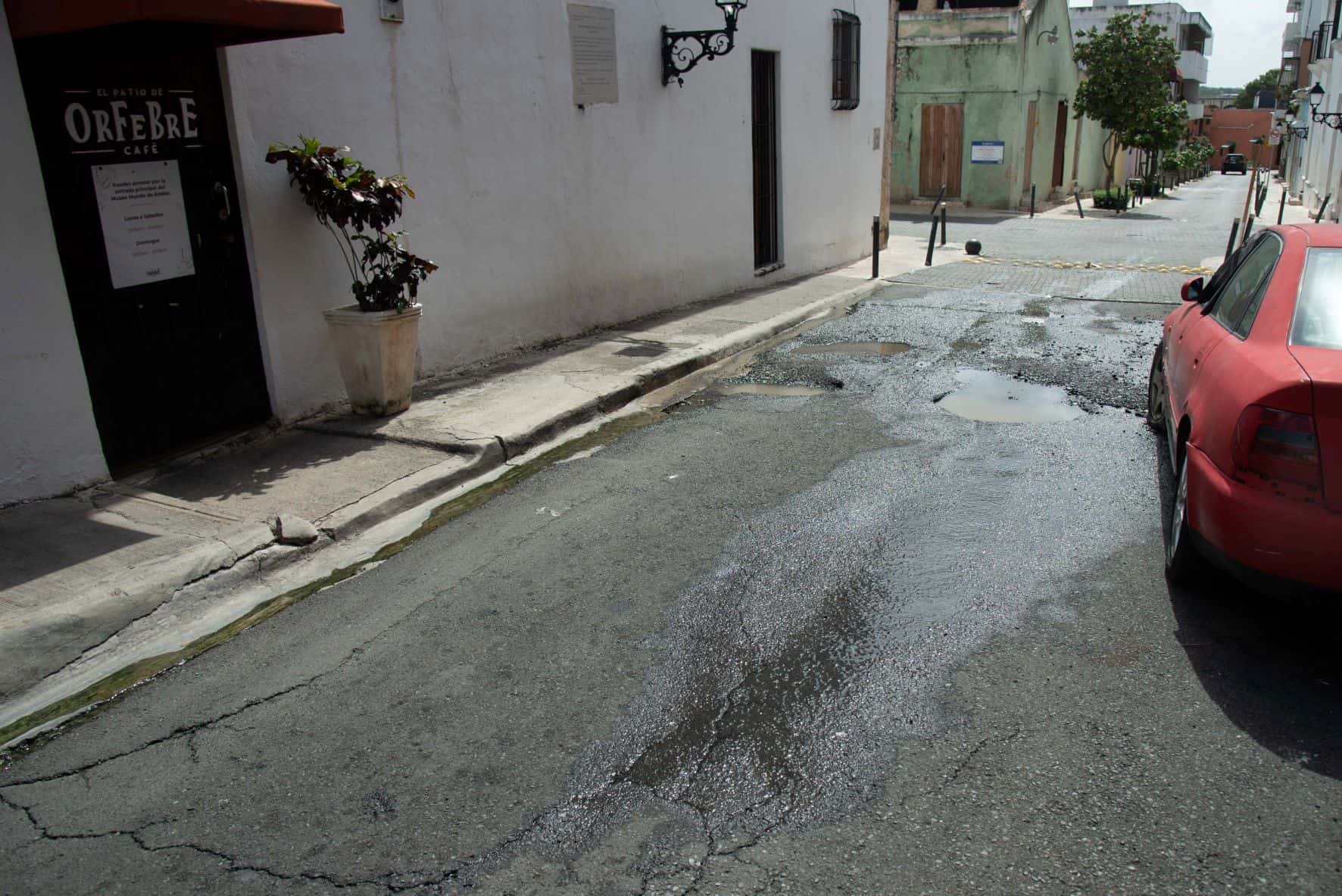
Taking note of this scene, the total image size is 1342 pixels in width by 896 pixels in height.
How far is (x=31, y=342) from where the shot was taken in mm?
5262

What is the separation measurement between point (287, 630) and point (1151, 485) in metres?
4.64

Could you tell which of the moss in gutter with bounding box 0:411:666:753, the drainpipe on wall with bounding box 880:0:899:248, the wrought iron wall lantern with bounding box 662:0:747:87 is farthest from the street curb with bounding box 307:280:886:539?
the drainpipe on wall with bounding box 880:0:899:248

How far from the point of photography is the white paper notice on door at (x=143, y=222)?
5660mm

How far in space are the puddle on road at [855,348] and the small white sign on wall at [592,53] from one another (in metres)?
3.12

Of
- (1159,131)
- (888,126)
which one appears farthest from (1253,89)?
(888,126)

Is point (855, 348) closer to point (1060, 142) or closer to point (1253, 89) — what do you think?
point (1060, 142)

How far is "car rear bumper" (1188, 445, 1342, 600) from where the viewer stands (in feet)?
11.8

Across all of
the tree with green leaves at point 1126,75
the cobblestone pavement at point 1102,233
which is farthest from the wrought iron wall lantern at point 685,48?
the tree with green leaves at point 1126,75

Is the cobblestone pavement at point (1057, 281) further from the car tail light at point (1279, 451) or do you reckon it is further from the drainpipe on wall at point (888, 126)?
the car tail light at point (1279, 451)

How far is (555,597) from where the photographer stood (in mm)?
4574

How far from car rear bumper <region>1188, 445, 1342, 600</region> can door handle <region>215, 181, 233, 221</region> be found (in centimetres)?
562

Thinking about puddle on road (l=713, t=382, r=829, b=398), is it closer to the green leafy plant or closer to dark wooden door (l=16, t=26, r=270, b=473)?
the green leafy plant

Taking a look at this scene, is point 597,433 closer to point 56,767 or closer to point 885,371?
point 885,371

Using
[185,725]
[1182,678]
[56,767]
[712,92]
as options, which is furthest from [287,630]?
[712,92]
